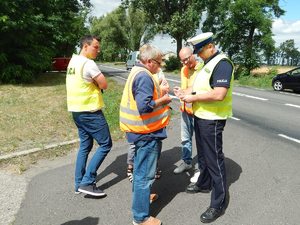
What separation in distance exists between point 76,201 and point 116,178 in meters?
0.89

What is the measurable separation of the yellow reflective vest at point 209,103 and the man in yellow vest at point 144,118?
0.40m

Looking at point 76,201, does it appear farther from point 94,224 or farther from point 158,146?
point 158,146

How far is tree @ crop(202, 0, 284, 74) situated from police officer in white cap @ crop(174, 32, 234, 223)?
25381mm

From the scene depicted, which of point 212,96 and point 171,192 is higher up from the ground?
point 212,96

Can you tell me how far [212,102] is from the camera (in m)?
3.83

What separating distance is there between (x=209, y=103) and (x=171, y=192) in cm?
146

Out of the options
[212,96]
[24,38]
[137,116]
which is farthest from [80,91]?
[24,38]

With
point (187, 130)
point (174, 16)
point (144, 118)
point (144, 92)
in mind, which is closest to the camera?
point (144, 92)

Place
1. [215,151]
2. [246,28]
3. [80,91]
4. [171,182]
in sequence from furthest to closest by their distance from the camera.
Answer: [246,28] < [171,182] < [80,91] < [215,151]

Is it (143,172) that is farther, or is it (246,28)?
(246,28)

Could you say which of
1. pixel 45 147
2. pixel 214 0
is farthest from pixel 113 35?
pixel 45 147

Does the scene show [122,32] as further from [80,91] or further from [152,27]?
[80,91]

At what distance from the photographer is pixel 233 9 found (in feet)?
91.8

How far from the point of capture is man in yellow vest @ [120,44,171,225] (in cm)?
345
